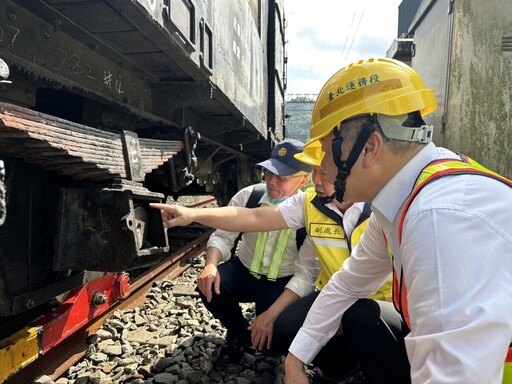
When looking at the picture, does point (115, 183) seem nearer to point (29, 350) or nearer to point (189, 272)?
point (29, 350)

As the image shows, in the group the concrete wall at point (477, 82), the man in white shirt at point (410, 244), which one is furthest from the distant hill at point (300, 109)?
the man in white shirt at point (410, 244)

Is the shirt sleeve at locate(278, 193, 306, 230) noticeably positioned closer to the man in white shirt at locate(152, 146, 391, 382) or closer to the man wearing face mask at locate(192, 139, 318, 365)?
the man in white shirt at locate(152, 146, 391, 382)

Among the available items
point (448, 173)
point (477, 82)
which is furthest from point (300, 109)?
point (448, 173)

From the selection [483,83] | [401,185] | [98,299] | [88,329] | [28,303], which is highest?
[483,83]

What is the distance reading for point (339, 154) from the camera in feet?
4.81

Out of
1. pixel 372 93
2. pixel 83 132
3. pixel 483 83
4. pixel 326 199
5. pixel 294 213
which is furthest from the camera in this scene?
pixel 483 83

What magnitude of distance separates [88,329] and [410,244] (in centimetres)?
271

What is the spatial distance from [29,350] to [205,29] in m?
2.04

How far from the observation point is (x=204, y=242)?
22.9 ft

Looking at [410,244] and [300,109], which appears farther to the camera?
[300,109]

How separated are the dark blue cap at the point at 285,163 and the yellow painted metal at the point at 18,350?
1.71 meters

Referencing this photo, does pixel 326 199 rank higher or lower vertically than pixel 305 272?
higher

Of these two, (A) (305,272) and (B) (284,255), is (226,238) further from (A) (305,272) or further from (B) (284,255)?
(A) (305,272)

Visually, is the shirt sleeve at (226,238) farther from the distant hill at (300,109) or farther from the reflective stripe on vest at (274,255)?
the distant hill at (300,109)
